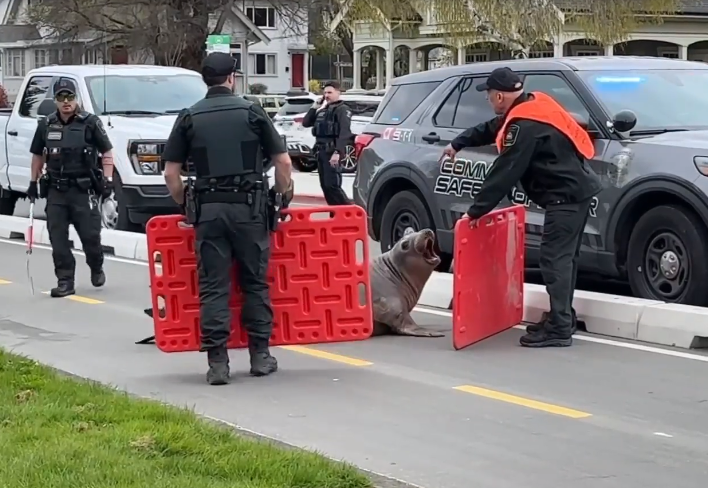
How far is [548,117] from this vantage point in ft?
27.8

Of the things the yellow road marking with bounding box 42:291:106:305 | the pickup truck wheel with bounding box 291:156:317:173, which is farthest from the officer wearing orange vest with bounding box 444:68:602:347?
the pickup truck wheel with bounding box 291:156:317:173

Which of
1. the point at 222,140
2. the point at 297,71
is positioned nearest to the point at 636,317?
the point at 222,140

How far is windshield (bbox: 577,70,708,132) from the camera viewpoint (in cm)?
1006

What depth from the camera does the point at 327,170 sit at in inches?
653

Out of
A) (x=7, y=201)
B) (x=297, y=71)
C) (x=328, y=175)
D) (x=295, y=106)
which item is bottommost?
(x=7, y=201)

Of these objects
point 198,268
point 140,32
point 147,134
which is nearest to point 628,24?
point 140,32

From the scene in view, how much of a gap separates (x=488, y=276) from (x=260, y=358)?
1835 millimetres

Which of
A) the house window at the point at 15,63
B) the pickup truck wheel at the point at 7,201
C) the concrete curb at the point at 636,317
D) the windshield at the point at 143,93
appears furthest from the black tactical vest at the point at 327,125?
the house window at the point at 15,63

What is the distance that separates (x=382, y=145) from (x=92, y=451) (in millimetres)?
7111

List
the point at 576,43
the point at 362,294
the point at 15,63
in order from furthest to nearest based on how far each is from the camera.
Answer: the point at 15,63, the point at 576,43, the point at 362,294

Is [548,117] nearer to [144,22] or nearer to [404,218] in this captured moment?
[404,218]

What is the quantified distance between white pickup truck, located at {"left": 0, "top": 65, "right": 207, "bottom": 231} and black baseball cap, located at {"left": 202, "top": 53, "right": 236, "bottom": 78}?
681cm

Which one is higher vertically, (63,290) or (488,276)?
(488,276)

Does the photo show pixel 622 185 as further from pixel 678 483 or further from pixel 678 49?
pixel 678 49
